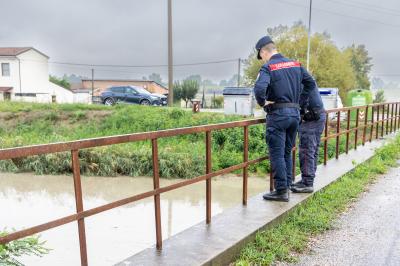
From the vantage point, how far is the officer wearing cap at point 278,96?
4172 millimetres

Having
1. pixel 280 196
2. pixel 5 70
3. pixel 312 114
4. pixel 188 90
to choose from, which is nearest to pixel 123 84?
pixel 188 90

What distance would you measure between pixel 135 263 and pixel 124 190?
27.2 ft

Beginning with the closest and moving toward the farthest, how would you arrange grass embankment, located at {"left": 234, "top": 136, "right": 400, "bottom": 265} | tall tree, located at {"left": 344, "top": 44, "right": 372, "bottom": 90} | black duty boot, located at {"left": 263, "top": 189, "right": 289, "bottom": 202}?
grass embankment, located at {"left": 234, "top": 136, "right": 400, "bottom": 265} → black duty boot, located at {"left": 263, "top": 189, "right": 289, "bottom": 202} → tall tree, located at {"left": 344, "top": 44, "right": 372, "bottom": 90}

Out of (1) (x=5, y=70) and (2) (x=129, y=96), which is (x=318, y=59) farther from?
(1) (x=5, y=70)

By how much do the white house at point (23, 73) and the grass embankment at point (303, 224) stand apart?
3788 centimetres

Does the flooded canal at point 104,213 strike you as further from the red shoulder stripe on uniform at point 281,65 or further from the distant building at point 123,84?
the distant building at point 123,84

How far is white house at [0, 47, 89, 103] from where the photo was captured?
41.7m

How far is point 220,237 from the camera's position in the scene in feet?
11.9

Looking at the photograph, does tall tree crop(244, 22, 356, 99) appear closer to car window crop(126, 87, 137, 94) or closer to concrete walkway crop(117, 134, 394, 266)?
car window crop(126, 87, 137, 94)

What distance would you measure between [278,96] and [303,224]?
133cm

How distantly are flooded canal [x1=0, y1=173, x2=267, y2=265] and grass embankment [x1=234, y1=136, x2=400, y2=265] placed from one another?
2.66 metres

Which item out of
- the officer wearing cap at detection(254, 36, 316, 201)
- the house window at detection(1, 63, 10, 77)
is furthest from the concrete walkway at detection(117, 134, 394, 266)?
the house window at detection(1, 63, 10, 77)

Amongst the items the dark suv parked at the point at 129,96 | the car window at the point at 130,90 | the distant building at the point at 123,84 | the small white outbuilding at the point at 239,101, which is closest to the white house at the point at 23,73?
the dark suv parked at the point at 129,96

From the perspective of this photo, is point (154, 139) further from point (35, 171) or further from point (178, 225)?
point (35, 171)
